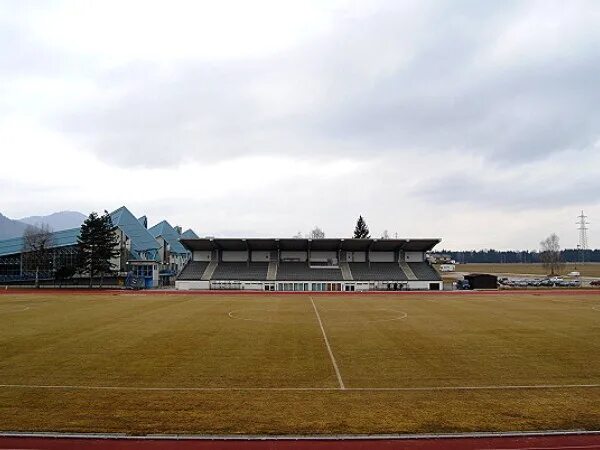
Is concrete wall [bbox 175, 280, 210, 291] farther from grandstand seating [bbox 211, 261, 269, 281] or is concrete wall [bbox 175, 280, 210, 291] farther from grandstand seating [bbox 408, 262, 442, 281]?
grandstand seating [bbox 408, 262, 442, 281]

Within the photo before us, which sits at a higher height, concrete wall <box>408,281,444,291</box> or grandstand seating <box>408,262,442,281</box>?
grandstand seating <box>408,262,442,281</box>

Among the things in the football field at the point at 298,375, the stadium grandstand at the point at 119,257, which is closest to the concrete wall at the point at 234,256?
the stadium grandstand at the point at 119,257

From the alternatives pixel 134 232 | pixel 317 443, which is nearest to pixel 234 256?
pixel 134 232

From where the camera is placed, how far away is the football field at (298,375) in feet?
42.9

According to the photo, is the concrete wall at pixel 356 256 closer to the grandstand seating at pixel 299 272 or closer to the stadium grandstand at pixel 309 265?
the stadium grandstand at pixel 309 265

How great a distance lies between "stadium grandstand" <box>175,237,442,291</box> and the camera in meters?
69.8

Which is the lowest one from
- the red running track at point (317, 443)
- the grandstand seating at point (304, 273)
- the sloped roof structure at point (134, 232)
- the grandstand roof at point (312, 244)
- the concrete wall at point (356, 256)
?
the red running track at point (317, 443)

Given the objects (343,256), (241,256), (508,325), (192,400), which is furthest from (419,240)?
(192,400)

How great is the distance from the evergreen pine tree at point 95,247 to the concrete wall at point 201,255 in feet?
42.2

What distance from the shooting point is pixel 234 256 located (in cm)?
7644

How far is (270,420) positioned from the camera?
13.1 meters

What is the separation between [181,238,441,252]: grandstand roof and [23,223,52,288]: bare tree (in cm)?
2388

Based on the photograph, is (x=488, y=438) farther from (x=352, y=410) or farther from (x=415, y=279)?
(x=415, y=279)

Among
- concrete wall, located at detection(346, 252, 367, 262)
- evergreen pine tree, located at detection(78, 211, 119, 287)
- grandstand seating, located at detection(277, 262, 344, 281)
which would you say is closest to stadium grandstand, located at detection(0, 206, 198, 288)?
evergreen pine tree, located at detection(78, 211, 119, 287)
